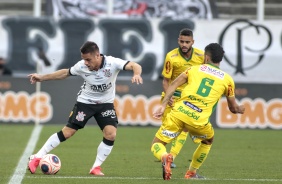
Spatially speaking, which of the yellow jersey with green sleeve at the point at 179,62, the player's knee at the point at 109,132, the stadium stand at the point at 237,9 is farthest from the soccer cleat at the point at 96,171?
the stadium stand at the point at 237,9

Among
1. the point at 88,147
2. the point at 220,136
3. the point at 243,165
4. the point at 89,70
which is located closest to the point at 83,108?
the point at 89,70

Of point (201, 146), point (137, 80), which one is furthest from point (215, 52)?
point (201, 146)

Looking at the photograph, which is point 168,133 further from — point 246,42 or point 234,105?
point 246,42

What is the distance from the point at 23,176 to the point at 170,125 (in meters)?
2.20

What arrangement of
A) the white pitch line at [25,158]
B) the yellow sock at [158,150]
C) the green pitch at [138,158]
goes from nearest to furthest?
the yellow sock at [158,150] → the white pitch line at [25,158] → the green pitch at [138,158]

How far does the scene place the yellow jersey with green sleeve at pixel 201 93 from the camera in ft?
37.4

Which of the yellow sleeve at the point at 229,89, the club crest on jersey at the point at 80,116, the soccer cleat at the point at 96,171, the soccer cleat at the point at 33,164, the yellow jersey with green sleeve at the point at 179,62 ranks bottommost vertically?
the soccer cleat at the point at 96,171

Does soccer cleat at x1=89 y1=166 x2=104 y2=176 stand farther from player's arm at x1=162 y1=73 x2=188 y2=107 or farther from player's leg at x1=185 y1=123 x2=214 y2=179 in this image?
player's arm at x1=162 y1=73 x2=188 y2=107

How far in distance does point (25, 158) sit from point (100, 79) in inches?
125

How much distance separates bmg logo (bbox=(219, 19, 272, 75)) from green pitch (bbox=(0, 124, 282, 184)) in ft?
10.2

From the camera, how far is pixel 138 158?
1562 centimetres

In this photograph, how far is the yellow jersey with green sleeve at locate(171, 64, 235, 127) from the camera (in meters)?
11.4

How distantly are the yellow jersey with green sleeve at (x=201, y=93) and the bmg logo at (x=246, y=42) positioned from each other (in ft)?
48.8

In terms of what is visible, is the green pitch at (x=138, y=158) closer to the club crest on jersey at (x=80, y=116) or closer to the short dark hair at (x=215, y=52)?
the club crest on jersey at (x=80, y=116)
